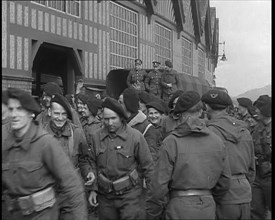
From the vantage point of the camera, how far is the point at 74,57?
51.6 ft

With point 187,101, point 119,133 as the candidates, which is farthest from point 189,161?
point 119,133

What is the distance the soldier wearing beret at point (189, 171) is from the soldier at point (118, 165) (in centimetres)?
82

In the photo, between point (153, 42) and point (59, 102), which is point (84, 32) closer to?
point (153, 42)

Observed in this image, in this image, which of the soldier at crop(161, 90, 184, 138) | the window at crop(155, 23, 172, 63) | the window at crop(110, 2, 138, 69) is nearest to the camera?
the soldier at crop(161, 90, 184, 138)

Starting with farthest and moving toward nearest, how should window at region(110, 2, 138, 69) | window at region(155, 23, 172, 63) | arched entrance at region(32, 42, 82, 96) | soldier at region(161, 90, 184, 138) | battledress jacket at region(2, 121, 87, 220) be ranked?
window at region(155, 23, 172, 63)
window at region(110, 2, 138, 69)
arched entrance at region(32, 42, 82, 96)
soldier at region(161, 90, 184, 138)
battledress jacket at region(2, 121, 87, 220)

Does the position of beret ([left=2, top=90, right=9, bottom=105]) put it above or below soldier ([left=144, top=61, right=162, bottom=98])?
below

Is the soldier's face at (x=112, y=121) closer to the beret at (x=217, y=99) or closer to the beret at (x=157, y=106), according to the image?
the beret at (x=217, y=99)

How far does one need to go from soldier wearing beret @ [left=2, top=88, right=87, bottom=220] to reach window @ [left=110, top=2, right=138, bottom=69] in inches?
554

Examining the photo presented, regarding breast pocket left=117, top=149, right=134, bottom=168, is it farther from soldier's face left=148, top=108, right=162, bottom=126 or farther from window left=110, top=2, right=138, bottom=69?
window left=110, top=2, right=138, bottom=69

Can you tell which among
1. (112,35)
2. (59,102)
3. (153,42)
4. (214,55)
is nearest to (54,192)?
(59,102)

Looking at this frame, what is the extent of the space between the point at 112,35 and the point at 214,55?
30178 millimetres

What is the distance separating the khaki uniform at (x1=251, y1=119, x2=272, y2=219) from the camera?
6.31 m

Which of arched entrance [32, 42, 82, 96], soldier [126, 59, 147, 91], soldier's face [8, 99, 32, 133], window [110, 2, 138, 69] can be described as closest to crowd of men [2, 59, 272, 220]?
soldier's face [8, 99, 32, 133]

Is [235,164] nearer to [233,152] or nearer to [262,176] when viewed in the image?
[233,152]
